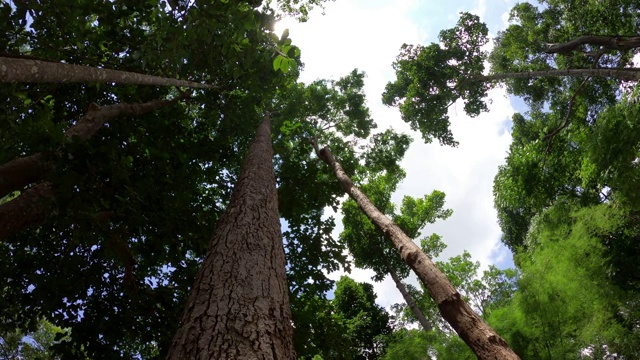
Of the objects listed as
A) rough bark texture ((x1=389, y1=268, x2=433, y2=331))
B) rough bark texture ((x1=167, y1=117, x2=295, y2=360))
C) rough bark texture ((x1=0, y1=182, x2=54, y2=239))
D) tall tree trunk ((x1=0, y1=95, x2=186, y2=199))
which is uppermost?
rough bark texture ((x1=389, y1=268, x2=433, y2=331))

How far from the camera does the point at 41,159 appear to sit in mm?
3615

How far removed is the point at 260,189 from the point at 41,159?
7.53ft

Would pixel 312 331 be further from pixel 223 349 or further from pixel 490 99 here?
pixel 490 99

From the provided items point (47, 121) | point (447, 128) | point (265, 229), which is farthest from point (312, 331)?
point (447, 128)

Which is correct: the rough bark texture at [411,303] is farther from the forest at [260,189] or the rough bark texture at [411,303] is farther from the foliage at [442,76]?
the foliage at [442,76]

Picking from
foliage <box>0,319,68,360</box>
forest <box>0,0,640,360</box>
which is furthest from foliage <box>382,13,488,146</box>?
foliage <box>0,319,68,360</box>

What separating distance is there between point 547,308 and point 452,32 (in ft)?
34.4

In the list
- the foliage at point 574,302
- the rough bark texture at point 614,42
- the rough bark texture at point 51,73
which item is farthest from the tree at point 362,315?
the rough bark texture at point 51,73

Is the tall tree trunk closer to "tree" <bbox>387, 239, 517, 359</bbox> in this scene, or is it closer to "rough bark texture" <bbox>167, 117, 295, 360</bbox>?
"rough bark texture" <bbox>167, 117, 295, 360</bbox>

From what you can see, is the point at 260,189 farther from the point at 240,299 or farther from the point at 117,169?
the point at 240,299

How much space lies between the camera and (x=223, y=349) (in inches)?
65.2

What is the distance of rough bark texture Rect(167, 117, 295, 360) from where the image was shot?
172 centimetres

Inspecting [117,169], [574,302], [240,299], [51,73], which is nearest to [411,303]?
[574,302]

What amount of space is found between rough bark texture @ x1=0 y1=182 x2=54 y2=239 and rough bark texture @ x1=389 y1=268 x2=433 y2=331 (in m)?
12.2
